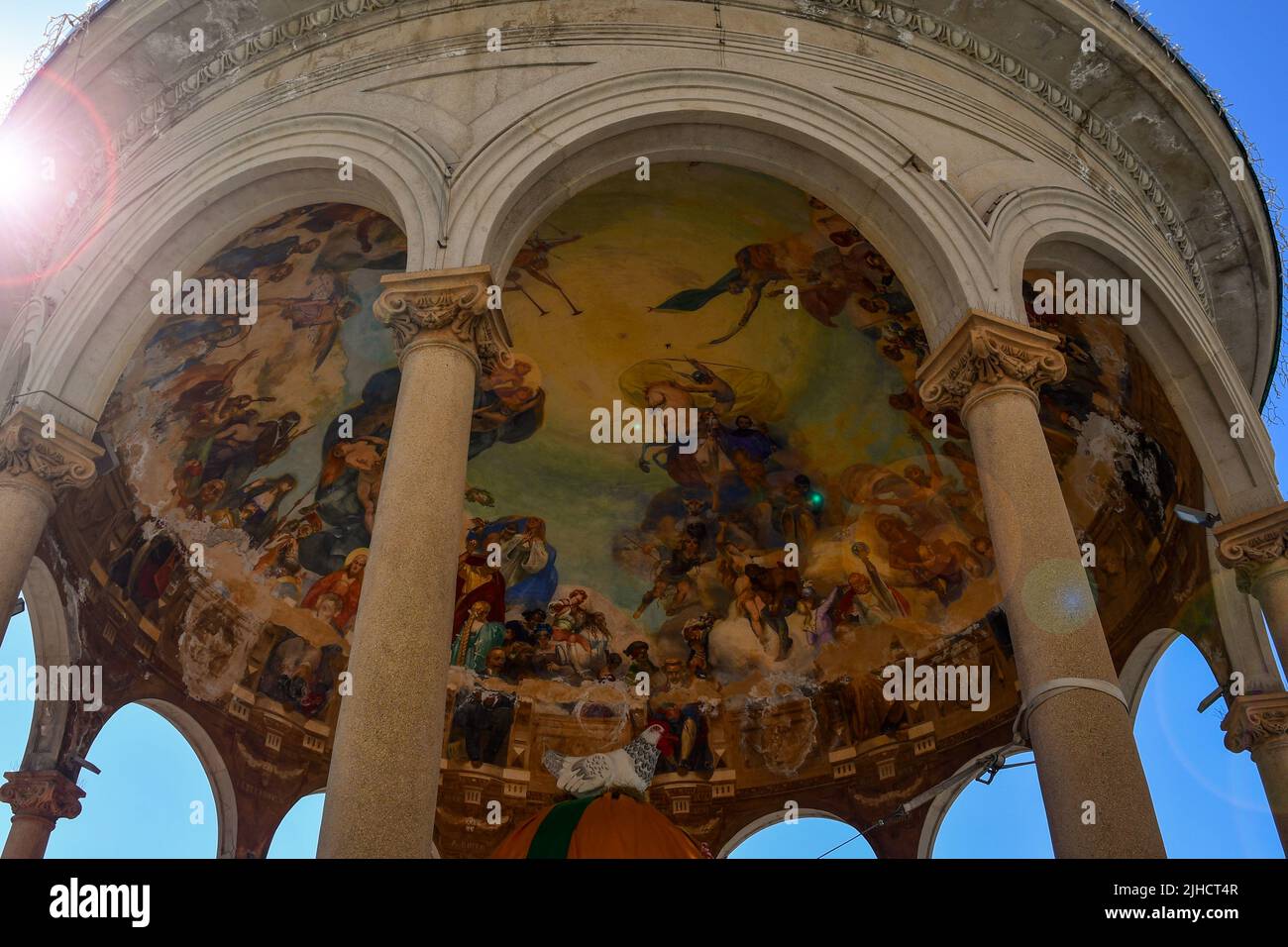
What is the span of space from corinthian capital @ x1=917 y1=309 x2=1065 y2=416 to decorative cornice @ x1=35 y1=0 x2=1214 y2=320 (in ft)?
11.8

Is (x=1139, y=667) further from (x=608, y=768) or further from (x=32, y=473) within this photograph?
(x=32, y=473)

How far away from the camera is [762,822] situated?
52.4ft

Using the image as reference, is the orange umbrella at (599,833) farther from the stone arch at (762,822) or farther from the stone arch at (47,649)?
the stone arch at (47,649)

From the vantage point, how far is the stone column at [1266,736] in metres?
10.6

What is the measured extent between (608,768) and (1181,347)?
937 centimetres

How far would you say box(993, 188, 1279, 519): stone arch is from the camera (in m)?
9.81

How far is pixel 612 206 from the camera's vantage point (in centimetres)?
1196

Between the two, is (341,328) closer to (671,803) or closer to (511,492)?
(511,492)

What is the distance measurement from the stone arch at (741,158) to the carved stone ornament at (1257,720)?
535 cm

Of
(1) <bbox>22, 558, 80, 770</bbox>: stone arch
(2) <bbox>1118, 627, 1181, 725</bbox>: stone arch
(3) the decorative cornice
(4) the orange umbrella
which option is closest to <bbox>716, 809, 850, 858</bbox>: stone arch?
(4) the orange umbrella

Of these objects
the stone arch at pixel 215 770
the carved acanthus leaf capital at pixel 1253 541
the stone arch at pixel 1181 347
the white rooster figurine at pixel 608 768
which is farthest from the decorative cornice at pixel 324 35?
the white rooster figurine at pixel 608 768

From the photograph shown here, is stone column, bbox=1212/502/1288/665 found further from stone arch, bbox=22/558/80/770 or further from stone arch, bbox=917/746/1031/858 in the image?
stone arch, bbox=22/558/80/770
